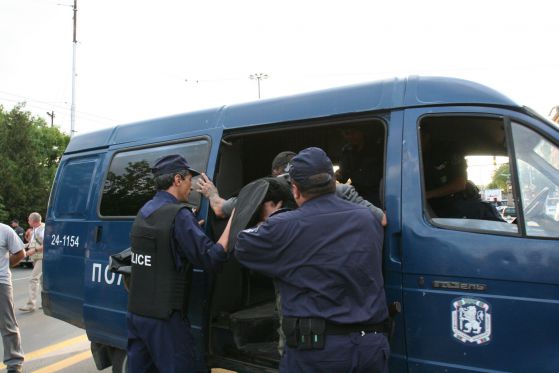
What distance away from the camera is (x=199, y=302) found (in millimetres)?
3312

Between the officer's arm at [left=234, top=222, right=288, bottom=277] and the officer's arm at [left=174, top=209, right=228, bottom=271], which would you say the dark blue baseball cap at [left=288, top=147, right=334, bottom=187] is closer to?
the officer's arm at [left=234, top=222, right=288, bottom=277]

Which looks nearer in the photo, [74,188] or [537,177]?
[537,177]

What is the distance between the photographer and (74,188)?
15.4 ft

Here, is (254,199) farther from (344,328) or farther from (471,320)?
(471,320)

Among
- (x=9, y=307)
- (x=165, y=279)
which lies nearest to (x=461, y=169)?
(x=165, y=279)

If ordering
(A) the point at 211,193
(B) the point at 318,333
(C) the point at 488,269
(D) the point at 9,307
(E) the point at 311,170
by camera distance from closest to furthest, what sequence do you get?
(B) the point at 318,333 → (E) the point at 311,170 → (C) the point at 488,269 → (A) the point at 211,193 → (D) the point at 9,307

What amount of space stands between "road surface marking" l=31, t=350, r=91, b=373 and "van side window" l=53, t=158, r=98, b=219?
1.74 metres

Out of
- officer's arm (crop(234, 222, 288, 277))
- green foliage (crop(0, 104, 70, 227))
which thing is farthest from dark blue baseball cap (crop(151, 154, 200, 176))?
green foliage (crop(0, 104, 70, 227))

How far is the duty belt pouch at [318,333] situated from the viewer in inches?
79.7

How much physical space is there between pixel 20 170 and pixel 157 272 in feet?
76.5

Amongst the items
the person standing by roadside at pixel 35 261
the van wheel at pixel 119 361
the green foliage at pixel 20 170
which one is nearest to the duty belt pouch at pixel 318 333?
the van wheel at pixel 119 361

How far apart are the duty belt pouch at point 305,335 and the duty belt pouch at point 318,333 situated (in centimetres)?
1

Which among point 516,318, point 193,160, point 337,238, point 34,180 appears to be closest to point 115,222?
point 193,160

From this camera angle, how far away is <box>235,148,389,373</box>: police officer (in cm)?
204
